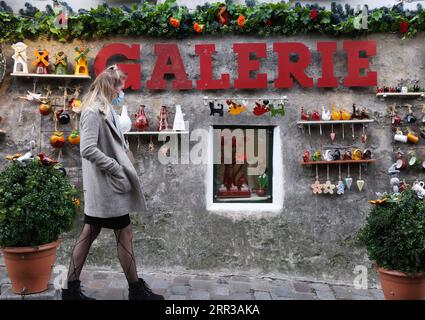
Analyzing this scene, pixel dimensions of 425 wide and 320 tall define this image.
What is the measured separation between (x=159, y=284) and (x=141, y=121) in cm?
180

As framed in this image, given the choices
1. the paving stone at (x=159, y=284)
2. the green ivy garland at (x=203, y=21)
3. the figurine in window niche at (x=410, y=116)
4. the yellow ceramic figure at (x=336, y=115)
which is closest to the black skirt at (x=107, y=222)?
the paving stone at (x=159, y=284)

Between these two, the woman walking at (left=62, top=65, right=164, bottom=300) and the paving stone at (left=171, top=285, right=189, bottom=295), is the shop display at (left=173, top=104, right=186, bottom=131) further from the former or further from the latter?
A: the paving stone at (left=171, top=285, right=189, bottom=295)

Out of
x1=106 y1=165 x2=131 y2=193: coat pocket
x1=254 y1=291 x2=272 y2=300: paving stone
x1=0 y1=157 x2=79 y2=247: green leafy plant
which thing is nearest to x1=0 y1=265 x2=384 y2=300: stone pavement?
x1=254 y1=291 x2=272 y2=300: paving stone

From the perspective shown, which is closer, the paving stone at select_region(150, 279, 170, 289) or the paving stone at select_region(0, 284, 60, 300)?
the paving stone at select_region(0, 284, 60, 300)

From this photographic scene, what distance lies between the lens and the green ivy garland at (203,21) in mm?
5836

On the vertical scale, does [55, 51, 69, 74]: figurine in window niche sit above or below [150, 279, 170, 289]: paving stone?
above

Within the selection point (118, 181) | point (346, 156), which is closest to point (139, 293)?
point (118, 181)

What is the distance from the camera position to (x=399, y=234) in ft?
13.5

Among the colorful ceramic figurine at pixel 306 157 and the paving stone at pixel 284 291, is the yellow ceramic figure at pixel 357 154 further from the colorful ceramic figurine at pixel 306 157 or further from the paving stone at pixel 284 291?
the paving stone at pixel 284 291

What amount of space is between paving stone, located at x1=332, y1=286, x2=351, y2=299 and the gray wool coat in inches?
95.8

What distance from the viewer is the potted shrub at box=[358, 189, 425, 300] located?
4.06m

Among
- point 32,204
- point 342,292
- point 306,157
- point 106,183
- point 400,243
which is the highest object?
point 306,157

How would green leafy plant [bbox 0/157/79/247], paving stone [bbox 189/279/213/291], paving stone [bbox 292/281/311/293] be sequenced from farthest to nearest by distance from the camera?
1. paving stone [bbox 292/281/311/293]
2. paving stone [bbox 189/279/213/291]
3. green leafy plant [bbox 0/157/79/247]

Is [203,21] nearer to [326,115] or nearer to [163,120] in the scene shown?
[163,120]
